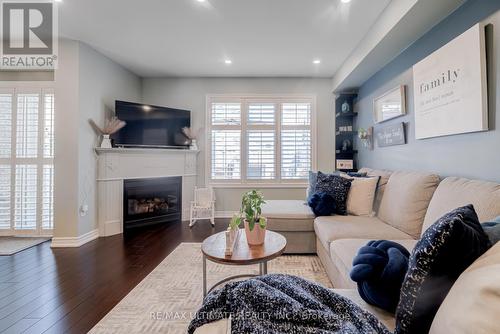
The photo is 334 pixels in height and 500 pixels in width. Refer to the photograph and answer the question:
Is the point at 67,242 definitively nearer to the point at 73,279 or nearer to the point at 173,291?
the point at 73,279

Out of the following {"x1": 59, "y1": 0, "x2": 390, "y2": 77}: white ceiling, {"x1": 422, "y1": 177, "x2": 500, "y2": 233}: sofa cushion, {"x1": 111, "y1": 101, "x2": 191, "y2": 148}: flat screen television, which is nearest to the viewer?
{"x1": 422, "y1": 177, "x2": 500, "y2": 233}: sofa cushion

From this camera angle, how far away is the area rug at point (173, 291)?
1595mm

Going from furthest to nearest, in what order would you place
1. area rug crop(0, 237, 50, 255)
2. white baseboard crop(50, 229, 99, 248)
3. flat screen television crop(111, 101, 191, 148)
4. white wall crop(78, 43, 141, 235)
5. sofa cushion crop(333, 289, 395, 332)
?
1. flat screen television crop(111, 101, 191, 148)
2. white wall crop(78, 43, 141, 235)
3. white baseboard crop(50, 229, 99, 248)
4. area rug crop(0, 237, 50, 255)
5. sofa cushion crop(333, 289, 395, 332)

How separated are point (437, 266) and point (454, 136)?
1754mm

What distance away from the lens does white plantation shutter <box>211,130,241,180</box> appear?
4.48 meters

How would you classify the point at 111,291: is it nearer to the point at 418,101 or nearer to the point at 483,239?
the point at 483,239

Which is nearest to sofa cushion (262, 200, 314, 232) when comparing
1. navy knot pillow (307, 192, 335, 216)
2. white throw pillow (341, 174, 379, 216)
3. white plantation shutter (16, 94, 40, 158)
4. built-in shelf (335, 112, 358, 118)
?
navy knot pillow (307, 192, 335, 216)

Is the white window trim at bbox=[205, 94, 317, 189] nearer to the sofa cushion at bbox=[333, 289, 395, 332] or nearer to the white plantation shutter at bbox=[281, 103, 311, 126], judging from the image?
the white plantation shutter at bbox=[281, 103, 311, 126]

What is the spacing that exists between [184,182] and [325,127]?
9.60ft

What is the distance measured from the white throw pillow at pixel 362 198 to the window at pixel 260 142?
182 centimetres

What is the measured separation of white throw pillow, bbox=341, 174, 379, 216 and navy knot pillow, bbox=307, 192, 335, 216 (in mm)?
218

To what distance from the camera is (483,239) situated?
80 centimetres

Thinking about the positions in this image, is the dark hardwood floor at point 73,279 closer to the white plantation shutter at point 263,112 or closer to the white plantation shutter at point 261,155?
the white plantation shutter at point 261,155

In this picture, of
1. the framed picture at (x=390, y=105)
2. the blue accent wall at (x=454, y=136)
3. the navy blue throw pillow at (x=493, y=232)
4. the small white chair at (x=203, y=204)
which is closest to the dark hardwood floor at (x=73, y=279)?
the small white chair at (x=203, y=204)
